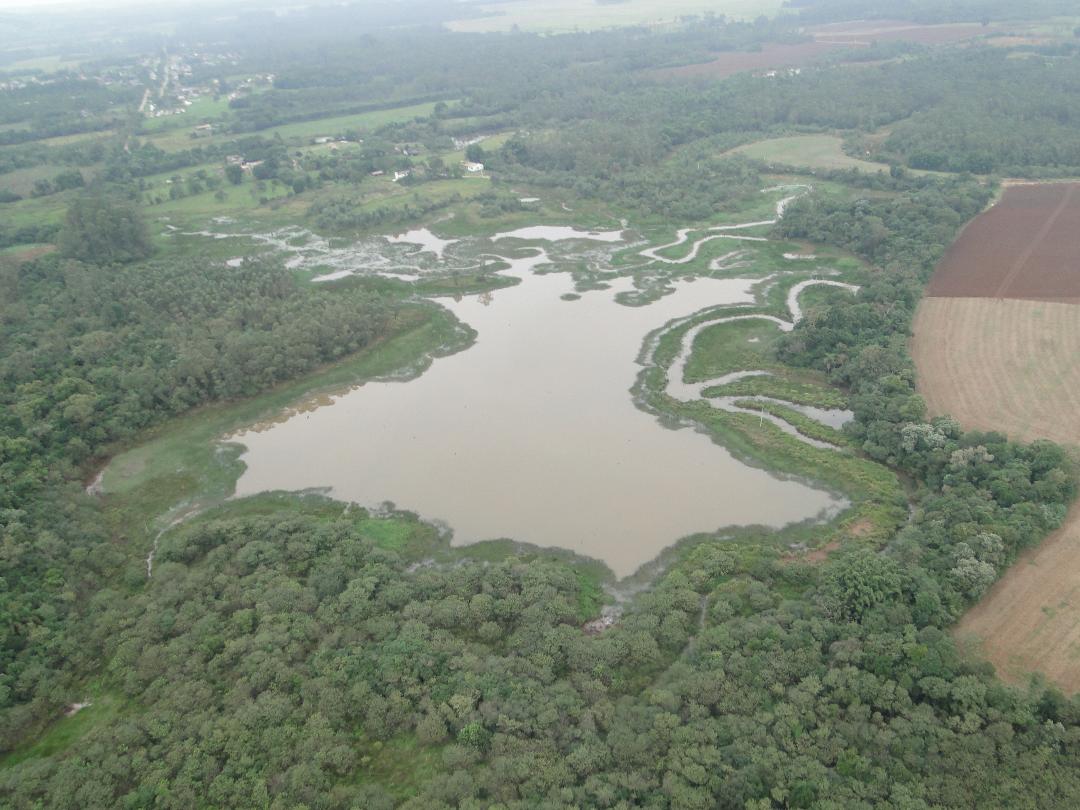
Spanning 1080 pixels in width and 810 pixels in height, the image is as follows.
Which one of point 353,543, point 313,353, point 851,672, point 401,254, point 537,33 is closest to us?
point 851,672

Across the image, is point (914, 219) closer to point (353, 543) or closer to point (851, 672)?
point (851, 672)

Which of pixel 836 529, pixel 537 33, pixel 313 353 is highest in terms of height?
pixel 537 33

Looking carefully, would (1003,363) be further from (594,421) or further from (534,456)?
(534,456)

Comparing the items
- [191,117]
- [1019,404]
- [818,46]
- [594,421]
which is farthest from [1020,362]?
[191,117]

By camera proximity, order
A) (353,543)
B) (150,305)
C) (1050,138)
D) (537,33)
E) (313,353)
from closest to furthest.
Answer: (353,543), (313,353), (150,305), (1050,138), (537,33)

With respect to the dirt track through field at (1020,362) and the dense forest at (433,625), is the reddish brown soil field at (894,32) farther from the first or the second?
the dense forest at (433,625)

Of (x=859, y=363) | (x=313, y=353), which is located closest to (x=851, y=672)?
(x=859, y=363)
